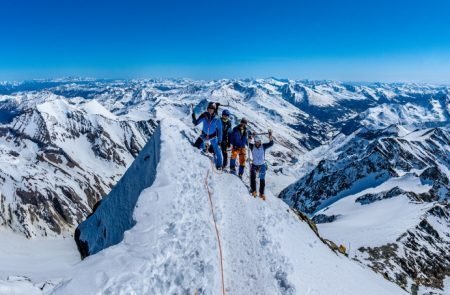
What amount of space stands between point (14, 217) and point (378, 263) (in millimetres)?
191953

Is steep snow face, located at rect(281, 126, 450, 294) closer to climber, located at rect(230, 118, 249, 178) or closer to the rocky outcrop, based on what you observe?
the rocky outcrop

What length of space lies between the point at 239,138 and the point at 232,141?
2.45 ft

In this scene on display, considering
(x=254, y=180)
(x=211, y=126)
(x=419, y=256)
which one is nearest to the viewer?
(x=254, y=180)

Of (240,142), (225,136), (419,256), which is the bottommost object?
(419,256)

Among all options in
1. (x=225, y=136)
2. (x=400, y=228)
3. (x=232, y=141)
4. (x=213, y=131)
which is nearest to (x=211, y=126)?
(x=213, y=131)

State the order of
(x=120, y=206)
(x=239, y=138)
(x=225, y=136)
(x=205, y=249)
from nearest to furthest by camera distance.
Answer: (x=205, y=249) < (x=120, y=206) < (x=239, y=138) < (x=225, y=136)

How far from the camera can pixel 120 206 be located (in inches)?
1146

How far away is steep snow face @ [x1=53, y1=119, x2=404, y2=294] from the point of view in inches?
617

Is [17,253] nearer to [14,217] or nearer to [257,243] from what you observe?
[14,217]

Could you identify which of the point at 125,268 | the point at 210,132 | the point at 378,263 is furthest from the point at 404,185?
the point at 125,268

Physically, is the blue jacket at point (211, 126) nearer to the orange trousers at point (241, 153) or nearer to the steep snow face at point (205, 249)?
the orange trousers at point (241, 153)

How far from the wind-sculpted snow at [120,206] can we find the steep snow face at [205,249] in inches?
80.1

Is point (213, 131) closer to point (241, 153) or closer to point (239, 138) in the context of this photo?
point (239, 138)

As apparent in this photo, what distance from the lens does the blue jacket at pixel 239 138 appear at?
97.0ft
